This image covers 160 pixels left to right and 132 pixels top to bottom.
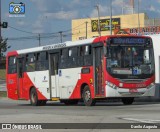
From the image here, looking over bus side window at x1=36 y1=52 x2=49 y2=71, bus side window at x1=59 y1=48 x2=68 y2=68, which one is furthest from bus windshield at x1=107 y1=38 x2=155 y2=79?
bus side window at x1=36 y1=52 x2=49 y2=71

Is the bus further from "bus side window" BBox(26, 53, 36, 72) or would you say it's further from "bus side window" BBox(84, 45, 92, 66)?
"bus side window" BBox(26, 53, 36, 72)

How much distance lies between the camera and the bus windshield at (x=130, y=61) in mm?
22453

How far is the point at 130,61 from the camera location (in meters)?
22.7

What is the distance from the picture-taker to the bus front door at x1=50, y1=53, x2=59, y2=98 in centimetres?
2611

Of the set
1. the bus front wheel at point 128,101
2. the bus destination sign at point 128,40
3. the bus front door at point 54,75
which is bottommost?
the bus front wheel at point 128,101

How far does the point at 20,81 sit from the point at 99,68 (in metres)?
7.59

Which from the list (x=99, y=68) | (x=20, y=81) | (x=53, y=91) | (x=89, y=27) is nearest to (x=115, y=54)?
(x=99, y=68)

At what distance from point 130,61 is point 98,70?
5.01ft

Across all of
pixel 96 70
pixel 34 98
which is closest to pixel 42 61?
pixel 34 98

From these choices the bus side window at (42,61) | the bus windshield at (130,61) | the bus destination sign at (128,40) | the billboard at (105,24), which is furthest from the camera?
the billboard at (105,24)

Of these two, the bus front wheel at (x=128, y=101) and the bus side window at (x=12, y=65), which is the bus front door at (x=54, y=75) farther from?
the bus side window at (x=12, y=65)

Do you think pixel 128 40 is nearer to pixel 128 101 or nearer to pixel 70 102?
pixel 128 101

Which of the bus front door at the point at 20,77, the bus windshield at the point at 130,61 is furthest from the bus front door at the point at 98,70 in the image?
the bus front door at the point at 20,77

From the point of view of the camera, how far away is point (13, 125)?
13906 mm
